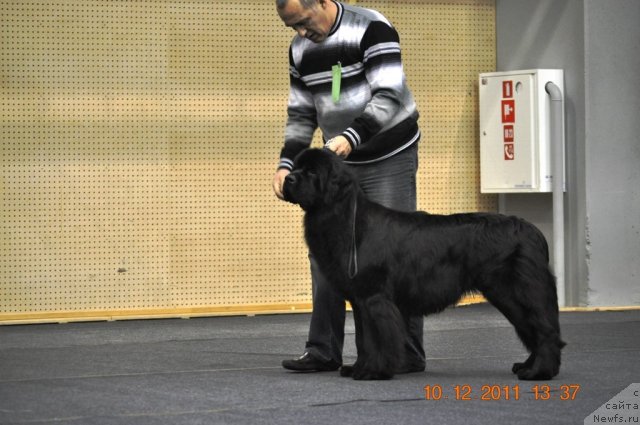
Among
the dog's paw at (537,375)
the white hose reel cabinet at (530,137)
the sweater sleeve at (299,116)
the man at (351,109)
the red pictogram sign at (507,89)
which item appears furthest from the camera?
the red pictogram sign at (507,89)

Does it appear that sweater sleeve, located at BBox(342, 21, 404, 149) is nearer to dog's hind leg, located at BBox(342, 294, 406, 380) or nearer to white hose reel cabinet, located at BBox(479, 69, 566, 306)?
dog's hind leg, located at BBox(342, 294, 406, 380)

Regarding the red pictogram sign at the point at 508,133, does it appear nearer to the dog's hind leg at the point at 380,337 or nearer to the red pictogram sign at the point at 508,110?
the red pictogram sign at the point at 508,110

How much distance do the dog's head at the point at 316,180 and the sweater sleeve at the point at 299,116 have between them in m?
0.55

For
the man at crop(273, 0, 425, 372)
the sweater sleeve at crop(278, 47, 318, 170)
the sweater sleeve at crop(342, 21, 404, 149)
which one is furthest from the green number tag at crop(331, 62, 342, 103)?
the sweater sleeve at crop(278, 47, 318, 170)

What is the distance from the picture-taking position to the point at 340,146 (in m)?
4.21

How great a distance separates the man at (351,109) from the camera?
435 centimetres

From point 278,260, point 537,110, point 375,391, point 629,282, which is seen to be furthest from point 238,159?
point 375,391

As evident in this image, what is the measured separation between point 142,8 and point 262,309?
7.23 feet

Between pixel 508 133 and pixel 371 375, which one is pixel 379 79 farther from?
pixel 508 133

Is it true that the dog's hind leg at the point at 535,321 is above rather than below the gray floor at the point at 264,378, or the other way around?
above

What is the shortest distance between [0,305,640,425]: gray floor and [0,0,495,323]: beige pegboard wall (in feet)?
2.32

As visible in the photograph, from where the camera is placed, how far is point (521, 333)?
13.9 feet

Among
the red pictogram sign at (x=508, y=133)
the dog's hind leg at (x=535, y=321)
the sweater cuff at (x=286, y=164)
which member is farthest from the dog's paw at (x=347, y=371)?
the red pictogram sign at (x=508, y=133)

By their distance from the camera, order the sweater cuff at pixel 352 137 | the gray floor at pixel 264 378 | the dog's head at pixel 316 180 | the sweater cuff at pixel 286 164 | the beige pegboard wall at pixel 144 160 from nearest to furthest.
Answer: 1. the gray floor at pixel 264 378
2. the dog's head at pixel 316 180
3. the sweater cuff at pixel 352 137
4. the sweater cuff at pixel 286 164
5. the beige pegboard wall at pixel 144 160
